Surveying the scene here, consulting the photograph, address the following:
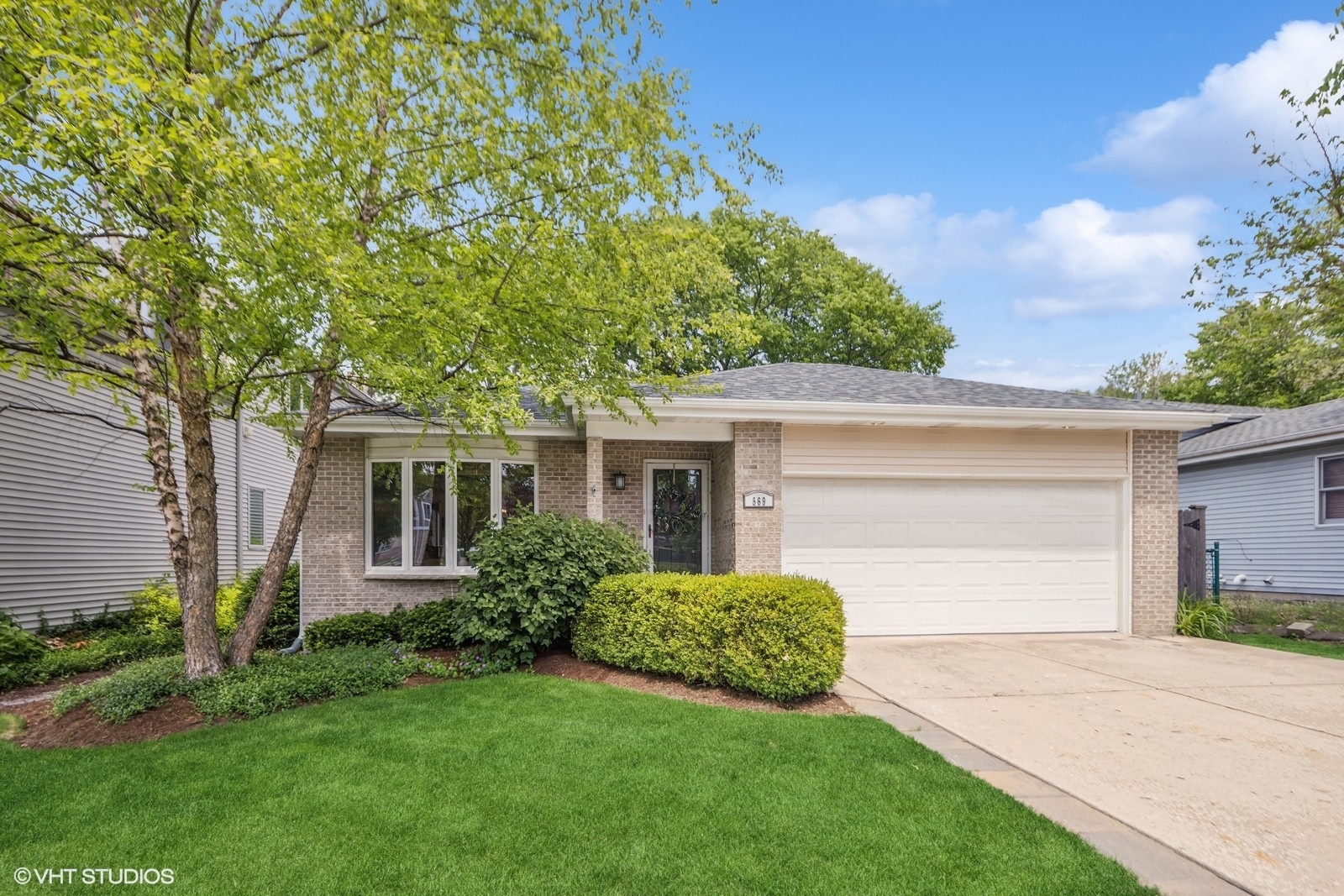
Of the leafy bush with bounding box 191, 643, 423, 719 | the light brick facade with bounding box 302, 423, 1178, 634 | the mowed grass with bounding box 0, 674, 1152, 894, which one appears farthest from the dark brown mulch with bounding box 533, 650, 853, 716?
the light brick facade with bounding box 302, 423, 1178, 634

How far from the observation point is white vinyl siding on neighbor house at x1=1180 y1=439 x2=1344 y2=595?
12109mm

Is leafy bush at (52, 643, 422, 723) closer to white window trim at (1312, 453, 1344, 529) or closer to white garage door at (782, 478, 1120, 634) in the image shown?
white garage door at (782, 478, 1120, 634)

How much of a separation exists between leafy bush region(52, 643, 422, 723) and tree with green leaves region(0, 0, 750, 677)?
0.27 meters

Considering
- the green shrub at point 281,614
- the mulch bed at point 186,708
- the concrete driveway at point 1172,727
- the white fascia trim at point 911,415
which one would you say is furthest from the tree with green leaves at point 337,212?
the concrete driveway at point 1172,727

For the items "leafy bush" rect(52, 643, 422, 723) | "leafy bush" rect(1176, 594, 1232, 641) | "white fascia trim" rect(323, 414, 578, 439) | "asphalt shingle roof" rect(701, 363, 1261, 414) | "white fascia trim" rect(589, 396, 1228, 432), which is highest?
"asphalt shingle roof" rect(701, 363, 1261, 414)

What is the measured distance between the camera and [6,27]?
396cm

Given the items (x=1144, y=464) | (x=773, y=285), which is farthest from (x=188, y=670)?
(x=773, y=285)

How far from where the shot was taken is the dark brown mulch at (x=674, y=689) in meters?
5.54

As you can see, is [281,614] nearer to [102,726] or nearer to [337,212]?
[102,726]

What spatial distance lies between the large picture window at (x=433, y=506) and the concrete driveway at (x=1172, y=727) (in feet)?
16.0

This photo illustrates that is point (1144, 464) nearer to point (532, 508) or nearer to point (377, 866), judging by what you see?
point (532, 508)

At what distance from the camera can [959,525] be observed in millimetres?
8734

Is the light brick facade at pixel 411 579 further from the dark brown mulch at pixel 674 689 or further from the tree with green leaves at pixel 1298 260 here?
the tree with green leaves at pixel 1298 260

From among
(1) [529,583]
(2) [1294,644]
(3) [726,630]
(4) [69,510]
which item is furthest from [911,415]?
(4) [69,510]
